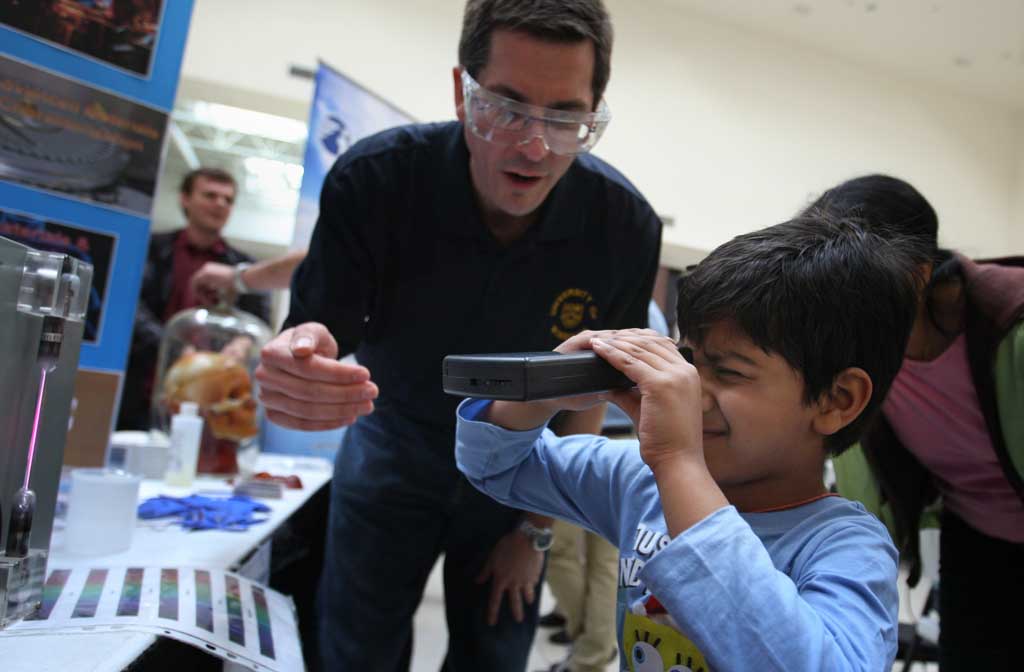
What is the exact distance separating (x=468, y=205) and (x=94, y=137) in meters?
0.80

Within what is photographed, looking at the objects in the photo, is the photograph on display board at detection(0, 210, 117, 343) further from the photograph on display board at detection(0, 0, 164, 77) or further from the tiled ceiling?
the tiled ceiling

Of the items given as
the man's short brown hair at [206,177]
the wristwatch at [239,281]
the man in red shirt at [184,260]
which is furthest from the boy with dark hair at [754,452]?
the man's short brown hair at [206,177]

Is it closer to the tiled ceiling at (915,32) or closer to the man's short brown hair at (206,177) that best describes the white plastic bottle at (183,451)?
the man's short brown hair at (206,177)

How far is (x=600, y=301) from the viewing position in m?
1.28

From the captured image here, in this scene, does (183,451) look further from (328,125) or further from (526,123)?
(328,125)

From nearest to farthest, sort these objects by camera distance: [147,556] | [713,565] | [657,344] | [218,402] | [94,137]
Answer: [713,565]
[657,344]
[147,556]
[94,137]
[218,402]

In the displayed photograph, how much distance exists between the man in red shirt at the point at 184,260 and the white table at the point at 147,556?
1.27 m

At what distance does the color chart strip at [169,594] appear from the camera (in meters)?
0.76

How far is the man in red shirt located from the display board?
1633 mm

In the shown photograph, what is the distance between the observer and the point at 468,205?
1.24 metres

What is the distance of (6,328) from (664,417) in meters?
0.61

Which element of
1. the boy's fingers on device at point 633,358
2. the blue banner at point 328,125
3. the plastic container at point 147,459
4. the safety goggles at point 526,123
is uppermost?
the blue banner at point 328,125

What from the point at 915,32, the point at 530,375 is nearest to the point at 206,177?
the point at 530,375

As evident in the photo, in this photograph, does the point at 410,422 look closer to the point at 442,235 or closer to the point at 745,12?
the point at 442,235
